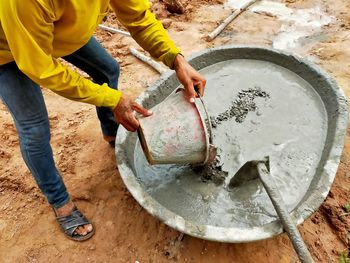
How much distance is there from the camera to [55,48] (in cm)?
197

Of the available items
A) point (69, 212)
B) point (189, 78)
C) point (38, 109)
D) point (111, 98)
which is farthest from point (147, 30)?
point (69, 212)

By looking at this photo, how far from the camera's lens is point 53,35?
Answer: 5.99 ft

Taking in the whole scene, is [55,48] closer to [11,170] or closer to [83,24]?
[83,24]

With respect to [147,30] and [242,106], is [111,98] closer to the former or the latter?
[147,30]

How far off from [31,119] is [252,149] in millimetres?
1563

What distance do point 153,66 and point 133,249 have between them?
2.10 m

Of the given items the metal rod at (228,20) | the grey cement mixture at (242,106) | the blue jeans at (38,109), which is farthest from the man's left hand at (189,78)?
the metal rod at (228,20)

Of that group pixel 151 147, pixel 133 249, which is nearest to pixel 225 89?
pixel 151 147

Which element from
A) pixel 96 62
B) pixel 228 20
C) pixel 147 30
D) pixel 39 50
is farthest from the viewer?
pixel 228 20

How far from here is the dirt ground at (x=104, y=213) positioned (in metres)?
2.51

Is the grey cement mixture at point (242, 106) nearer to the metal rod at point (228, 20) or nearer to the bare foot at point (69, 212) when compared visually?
the bare foot at point (69, 212)

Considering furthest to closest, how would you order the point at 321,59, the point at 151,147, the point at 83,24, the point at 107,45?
the point at 107,45, the point at 321,59, the point at 151,147, the point at 83,24

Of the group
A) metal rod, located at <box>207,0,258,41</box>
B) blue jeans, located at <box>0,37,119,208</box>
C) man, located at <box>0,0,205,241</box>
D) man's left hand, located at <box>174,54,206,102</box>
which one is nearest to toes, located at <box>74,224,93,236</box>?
man, located at <box>0,0,205,241</box>

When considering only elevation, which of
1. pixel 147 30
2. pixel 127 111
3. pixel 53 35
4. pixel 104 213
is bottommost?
pixel 104 213
